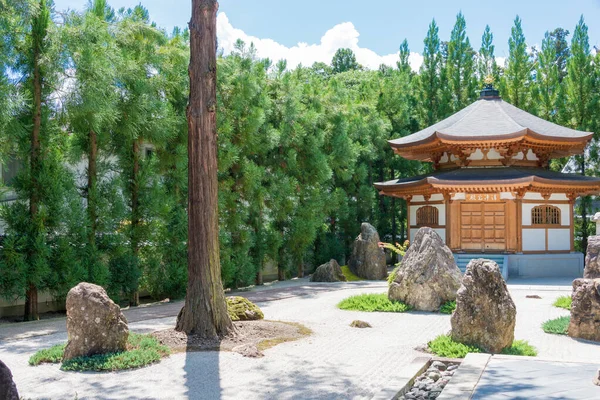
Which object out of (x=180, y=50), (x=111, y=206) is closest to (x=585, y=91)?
(x=180, y=50)

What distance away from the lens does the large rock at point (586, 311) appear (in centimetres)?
806

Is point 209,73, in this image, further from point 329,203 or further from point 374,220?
point 374,220

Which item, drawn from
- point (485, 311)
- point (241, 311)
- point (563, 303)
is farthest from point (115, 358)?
point (563, 303)

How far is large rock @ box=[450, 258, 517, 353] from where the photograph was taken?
6.99 meters

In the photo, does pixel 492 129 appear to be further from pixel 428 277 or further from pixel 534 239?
pixel 428 277

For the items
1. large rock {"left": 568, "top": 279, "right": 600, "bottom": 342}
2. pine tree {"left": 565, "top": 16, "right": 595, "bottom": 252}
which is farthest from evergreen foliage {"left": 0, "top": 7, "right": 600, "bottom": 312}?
pine tree {"left": 565, "top": 16, "right": 595, "bottom": 252}

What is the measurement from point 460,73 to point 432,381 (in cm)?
2173

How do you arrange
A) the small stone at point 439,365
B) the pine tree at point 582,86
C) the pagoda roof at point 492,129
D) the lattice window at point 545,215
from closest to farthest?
the small stone at point 439,365
the pagoda roof at point 492,129
the lattice window at point 545,215
the pine tree at point 582,86

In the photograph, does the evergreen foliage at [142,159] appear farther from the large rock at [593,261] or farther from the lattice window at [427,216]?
the large rock at [593,261]

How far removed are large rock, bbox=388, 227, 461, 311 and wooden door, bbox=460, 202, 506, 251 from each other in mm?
8019

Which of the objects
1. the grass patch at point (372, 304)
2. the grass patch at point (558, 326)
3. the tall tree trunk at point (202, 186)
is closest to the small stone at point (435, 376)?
the tall tree trunk at point (202, 186)

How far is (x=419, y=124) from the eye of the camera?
25891 mm

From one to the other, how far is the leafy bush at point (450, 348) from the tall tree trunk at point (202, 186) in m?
A: 2.77

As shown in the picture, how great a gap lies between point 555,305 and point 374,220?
38.2 ft
